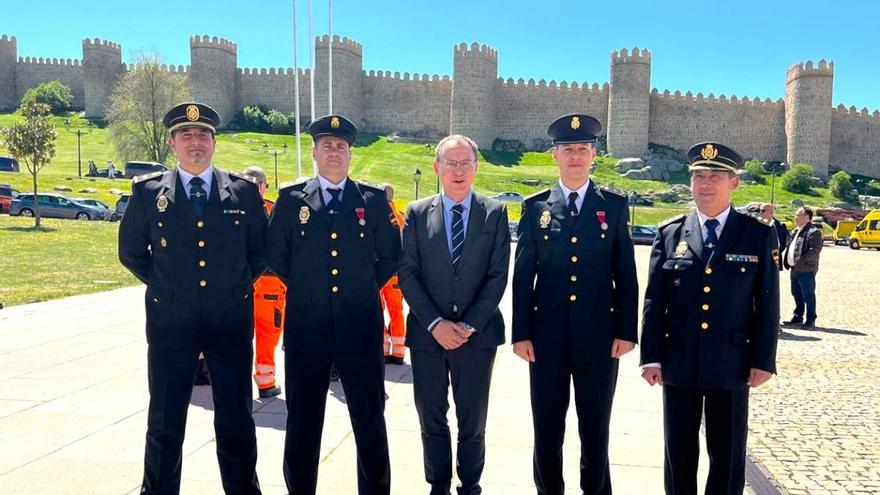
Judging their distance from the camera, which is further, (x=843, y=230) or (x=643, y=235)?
(x=843, y=230)

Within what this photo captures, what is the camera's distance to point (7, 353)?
6.79 metres

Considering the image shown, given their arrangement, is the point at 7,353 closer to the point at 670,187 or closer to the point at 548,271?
the point at 548,271

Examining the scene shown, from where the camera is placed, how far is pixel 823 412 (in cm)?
577

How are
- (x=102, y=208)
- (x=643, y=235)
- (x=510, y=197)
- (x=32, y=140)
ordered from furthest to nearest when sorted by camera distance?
(x=510, y=197), (x=643, y=235), (x=102, y=208), (x=32, y=140)

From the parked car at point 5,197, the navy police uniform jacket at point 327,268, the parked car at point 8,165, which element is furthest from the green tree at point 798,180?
the navy police uniform jacket at point 327,268

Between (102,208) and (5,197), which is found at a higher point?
(5,197)

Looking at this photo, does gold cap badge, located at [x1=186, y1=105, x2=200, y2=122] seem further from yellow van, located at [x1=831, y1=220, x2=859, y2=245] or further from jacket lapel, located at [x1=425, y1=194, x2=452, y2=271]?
yellow van, located at [x1=831, y1=220, x2=859, y2=245]

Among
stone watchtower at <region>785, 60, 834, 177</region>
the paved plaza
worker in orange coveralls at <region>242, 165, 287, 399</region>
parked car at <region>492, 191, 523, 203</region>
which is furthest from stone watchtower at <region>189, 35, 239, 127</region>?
worker in orange coveralls at <region>242, 165, 287, 399</region>

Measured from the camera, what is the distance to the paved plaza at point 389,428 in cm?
398

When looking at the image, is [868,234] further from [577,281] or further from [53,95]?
[53,95]

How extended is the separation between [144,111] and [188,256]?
161ft

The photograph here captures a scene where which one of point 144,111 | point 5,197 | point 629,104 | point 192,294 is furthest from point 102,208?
point 629,104

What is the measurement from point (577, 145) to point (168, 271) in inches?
88.6

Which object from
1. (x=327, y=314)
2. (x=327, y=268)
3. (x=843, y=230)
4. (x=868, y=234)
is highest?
(x=327, y=268)
